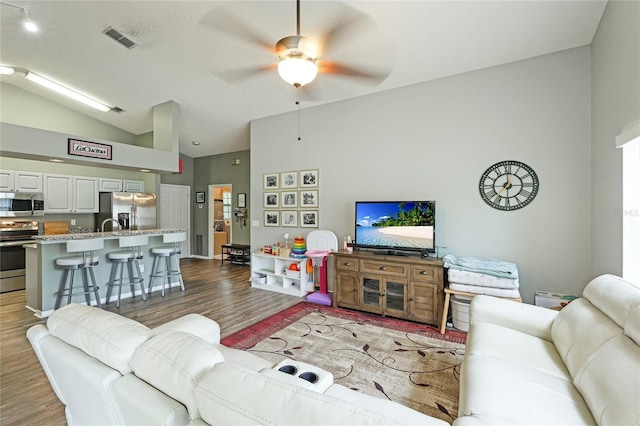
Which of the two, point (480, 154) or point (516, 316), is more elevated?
point (480, 154)

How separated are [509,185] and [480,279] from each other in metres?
1.21

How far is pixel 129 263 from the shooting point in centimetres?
468

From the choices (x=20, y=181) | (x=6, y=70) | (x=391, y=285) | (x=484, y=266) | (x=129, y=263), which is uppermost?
(x=6, y=70)

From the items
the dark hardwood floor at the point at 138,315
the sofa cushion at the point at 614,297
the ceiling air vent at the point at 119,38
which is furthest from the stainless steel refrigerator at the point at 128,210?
the sofa cushion at the point at 614,297

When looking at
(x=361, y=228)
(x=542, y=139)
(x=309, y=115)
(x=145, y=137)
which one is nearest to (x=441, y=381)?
(x=361, y=228)

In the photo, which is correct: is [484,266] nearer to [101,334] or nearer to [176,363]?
[176,363]

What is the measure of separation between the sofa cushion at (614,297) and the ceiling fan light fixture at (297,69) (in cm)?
239

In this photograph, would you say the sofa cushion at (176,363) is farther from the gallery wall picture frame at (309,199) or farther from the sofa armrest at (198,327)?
the gallery wall picture frame at (309,199)

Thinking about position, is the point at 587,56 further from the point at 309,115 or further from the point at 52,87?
the point at 52,87

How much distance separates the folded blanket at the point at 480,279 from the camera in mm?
3051

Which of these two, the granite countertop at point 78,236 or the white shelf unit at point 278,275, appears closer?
the granite countertop at point 78,236

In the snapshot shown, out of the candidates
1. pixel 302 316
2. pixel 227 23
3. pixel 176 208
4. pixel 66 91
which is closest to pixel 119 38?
pixel 227 23

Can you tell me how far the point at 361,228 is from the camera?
4.14 metres

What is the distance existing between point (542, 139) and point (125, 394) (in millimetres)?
4191
